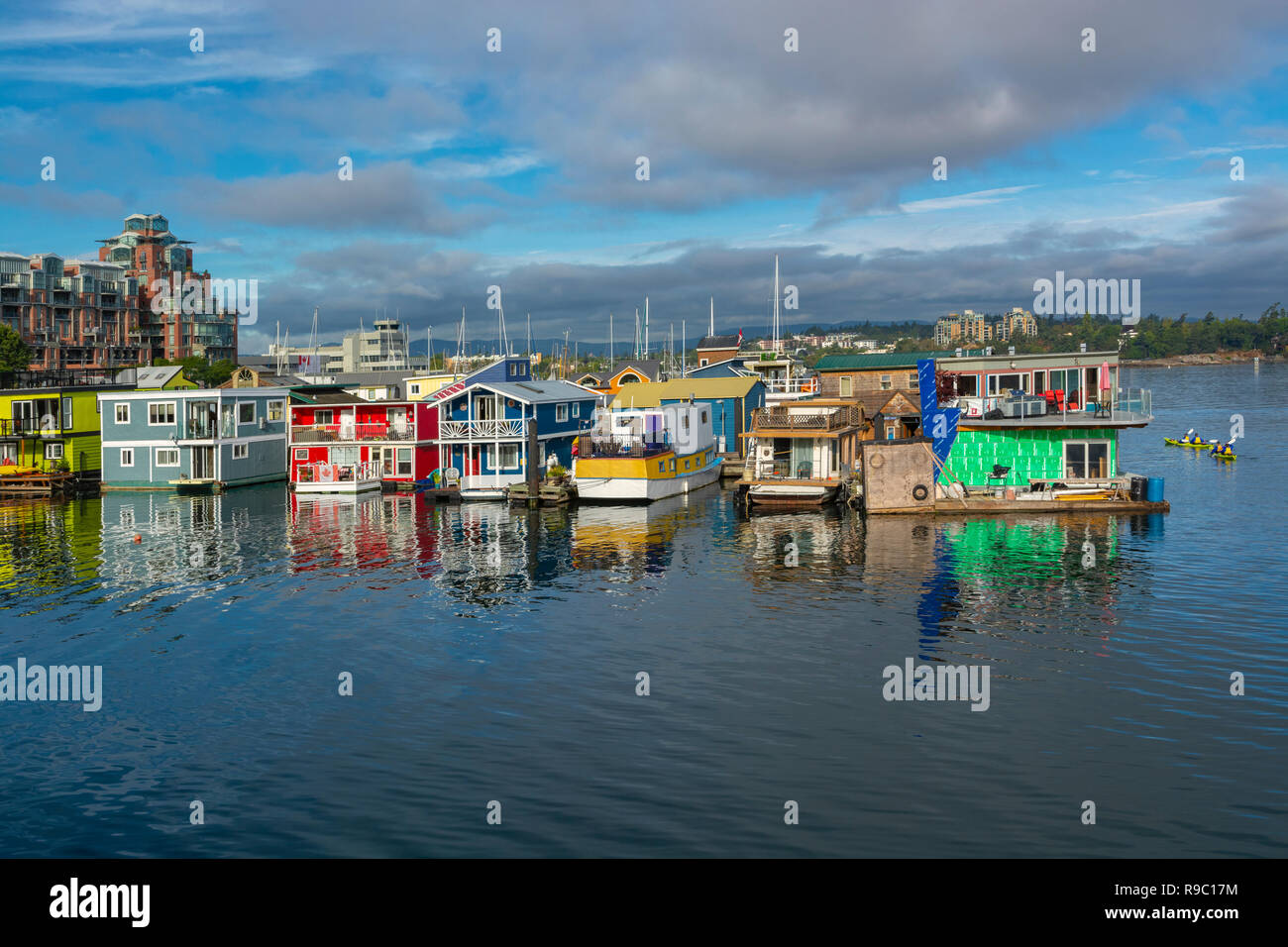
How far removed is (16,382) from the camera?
286 ft

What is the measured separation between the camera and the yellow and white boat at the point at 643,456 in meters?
62.3

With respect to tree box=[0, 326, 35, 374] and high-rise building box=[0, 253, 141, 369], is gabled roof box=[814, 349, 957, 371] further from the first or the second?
high-rise building box=[0, 253, 141, 369]

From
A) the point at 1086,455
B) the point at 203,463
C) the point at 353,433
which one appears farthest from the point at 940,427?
the point at 203,463

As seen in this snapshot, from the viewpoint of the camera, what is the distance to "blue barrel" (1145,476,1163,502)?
52.3m

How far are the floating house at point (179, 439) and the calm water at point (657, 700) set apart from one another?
29.0 metres

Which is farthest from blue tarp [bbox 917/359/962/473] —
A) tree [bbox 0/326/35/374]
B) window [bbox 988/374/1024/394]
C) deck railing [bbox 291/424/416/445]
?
tree [bbox 0/326/35/374]

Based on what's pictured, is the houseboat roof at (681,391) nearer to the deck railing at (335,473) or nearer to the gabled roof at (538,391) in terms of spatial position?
the gabled roof at (538,391)

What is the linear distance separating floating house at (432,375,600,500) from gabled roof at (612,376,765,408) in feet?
41.2

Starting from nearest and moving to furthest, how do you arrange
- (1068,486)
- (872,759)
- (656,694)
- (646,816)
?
(646,816) → (872,759) → (656,694) → (1068,486)

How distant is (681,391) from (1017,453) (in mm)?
37258

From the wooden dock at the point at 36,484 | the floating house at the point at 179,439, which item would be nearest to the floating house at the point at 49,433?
the wooden dock at the point at 36,484

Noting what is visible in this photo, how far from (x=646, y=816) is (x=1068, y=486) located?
43.2 meters
